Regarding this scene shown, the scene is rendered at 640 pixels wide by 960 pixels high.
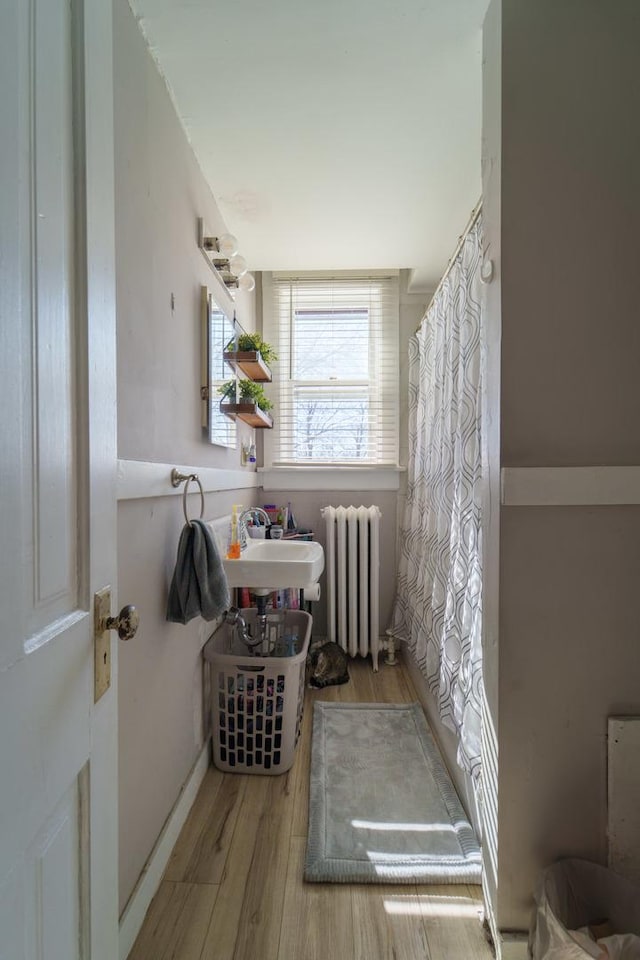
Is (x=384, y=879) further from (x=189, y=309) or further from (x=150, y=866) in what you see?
(x=189, y=309)

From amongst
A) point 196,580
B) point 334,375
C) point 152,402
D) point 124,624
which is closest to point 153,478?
point 152,402

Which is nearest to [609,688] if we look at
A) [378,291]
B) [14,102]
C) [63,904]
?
[63,904]

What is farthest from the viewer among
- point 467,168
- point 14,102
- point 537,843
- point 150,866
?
point 467,168

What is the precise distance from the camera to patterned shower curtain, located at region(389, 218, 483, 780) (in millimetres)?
1326

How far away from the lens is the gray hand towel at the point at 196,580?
1252mm

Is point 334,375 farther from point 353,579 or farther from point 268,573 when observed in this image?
point 268,573

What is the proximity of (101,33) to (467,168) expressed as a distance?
4.77 ft

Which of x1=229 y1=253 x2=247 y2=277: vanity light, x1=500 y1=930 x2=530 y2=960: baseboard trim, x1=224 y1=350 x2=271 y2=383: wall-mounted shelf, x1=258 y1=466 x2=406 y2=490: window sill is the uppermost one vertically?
x1=229 y1=253 x2=247 y2=277: vanity light

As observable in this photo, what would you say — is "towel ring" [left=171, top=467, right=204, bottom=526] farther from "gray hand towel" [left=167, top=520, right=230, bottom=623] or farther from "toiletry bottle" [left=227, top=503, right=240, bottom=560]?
"toiletry bottle" [left=227, top=503, right=240, bottom=560]

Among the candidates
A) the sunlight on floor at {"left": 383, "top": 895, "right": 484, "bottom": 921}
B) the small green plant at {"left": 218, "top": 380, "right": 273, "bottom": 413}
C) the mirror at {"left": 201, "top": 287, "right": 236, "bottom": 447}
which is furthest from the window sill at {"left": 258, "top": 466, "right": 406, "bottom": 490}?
the sunlight on floor at {"left": 383, "top": 895, "right": 484, "bottom": 921}

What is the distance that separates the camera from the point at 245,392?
1946 mm

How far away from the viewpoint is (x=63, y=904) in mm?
489

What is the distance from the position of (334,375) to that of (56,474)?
2294 mm

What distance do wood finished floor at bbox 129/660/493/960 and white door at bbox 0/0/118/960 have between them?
63cm
